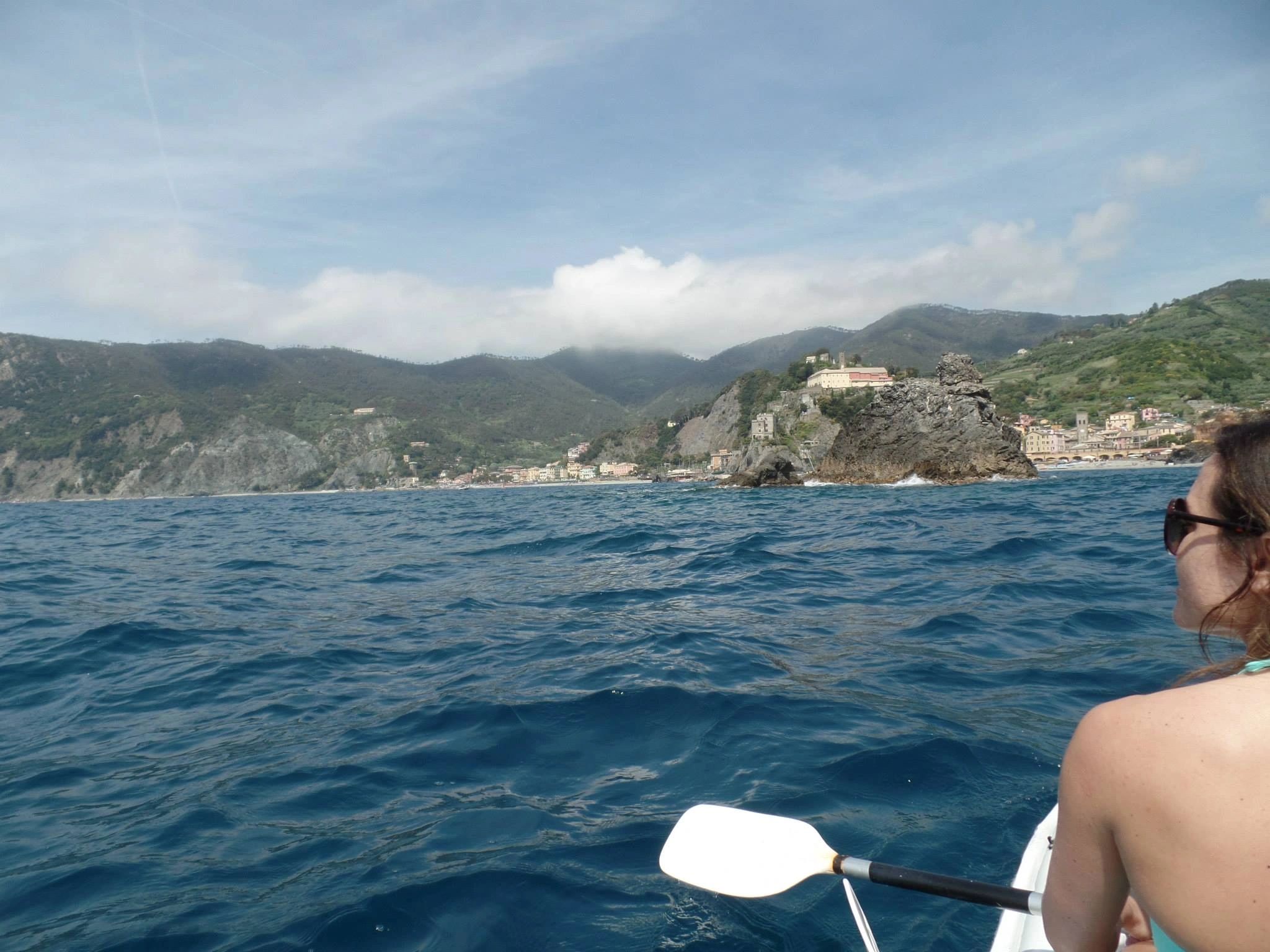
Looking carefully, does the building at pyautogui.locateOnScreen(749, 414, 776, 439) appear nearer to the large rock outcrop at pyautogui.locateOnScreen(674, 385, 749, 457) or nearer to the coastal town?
the coastal town

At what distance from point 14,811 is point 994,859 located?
5870 millimetres

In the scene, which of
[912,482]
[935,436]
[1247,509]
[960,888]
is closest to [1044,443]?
[935,436]

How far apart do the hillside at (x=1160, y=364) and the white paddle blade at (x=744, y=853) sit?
117 m

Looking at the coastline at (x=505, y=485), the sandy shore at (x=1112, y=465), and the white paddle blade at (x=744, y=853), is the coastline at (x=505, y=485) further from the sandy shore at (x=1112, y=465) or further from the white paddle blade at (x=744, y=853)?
the white paddle blade at (x=744, y=853)

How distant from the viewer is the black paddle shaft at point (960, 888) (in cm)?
238

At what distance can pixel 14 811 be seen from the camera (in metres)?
4.43

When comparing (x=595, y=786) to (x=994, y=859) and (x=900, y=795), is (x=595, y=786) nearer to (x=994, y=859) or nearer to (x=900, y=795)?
(x=900, y=795)

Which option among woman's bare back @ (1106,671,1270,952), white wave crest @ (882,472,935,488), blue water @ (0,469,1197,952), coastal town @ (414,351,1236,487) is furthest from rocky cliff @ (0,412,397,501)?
woman's bare back @ (1106,671,1270,952)

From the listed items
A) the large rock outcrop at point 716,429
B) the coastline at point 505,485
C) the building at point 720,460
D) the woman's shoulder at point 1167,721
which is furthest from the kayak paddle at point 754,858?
the large rock outcrop at point 716,429

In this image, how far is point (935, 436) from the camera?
2516 inches

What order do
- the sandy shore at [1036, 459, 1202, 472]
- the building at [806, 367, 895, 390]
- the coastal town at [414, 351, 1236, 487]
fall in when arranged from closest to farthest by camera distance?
the sandy shore at [1036, 459, 1202, 472] → the coastal town at [414, 351, 1236, 487] → the building at [806, 367, 895, 390]

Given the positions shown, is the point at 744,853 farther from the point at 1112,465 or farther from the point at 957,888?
the point at 1112,465

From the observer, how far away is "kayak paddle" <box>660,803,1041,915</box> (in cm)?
264

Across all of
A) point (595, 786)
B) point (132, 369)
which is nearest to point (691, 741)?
point (595, 786)
